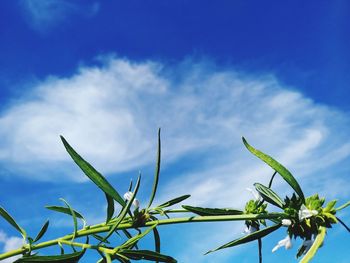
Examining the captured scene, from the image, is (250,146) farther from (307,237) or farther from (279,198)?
(307,237)

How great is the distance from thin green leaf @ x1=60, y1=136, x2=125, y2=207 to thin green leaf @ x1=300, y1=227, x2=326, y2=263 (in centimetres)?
57

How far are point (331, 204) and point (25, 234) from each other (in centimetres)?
95

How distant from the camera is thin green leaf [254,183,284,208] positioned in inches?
60.3

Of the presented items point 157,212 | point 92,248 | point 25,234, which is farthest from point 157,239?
point 25,234

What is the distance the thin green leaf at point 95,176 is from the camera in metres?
1.52

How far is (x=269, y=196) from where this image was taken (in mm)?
1558

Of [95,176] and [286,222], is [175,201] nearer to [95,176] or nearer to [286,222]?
[95,176]

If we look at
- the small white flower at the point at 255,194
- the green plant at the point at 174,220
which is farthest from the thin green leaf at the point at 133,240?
the small white flower at the point at 255,194

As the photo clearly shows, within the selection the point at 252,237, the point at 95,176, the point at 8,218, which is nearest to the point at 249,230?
the point at 252,237

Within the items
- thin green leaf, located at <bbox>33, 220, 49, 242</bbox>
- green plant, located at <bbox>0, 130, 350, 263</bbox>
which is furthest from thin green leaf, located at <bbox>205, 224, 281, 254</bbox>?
thin green leaf, located at <bbox>33, 220, 49, 242</bbox>

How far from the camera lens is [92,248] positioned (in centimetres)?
151

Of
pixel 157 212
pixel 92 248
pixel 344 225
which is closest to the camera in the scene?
pixel 344 225

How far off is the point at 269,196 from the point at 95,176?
21.6 inches

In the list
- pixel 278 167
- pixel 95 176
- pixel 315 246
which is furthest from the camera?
pixel 95 176
